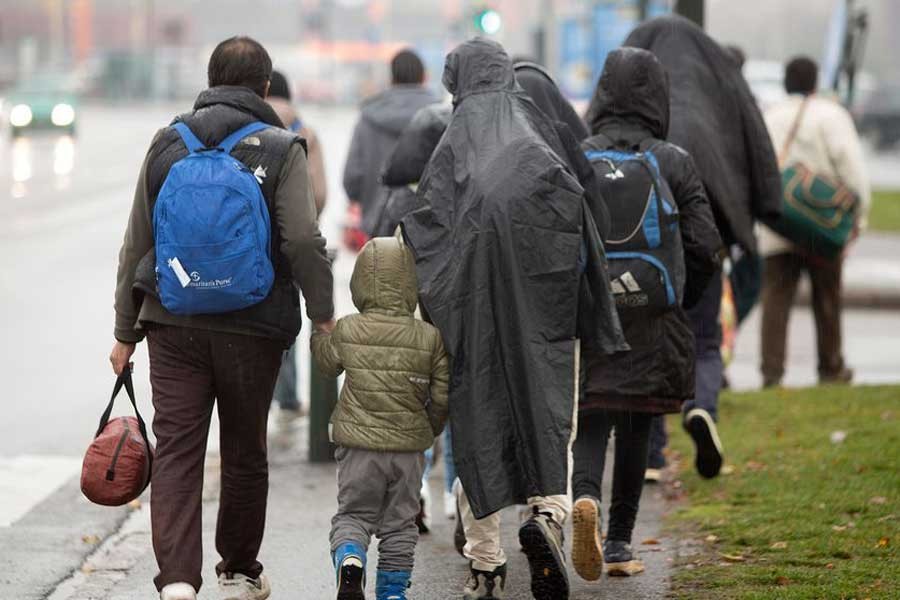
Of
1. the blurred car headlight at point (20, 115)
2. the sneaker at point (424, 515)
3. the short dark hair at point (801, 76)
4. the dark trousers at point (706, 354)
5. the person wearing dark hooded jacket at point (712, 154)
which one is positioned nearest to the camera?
the sneaker at point (424, 515)

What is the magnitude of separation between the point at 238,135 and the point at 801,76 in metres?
5.80

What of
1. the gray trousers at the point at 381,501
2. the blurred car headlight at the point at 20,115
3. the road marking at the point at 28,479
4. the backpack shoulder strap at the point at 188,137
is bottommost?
the blurred car headlight at the point at 20,115

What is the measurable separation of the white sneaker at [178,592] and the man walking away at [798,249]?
19.7 ft

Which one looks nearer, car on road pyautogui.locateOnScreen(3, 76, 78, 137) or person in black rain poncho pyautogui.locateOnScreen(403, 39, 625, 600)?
person in black rain poncho pyautogui.locateOnScreen(403, 39, 625, 600)

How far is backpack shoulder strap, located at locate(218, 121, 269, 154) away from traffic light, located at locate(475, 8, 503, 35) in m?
17.8

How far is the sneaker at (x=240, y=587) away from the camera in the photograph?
5426mm

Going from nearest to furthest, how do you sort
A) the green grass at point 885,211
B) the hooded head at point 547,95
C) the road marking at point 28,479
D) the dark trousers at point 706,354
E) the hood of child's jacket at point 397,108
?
the hooded head at point 547,95 < the road marking at point 28,479 < the dark trousers at point 706,354 < the hood of child's jacket at point 397,108 < the green grass at point 885,211

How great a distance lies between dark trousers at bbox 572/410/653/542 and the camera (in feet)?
19.7

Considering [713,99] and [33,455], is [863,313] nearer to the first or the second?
[713,99]

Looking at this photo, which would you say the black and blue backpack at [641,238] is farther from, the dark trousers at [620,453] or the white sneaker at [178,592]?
the white sneaker at [178,592]

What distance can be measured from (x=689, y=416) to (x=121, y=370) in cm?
298

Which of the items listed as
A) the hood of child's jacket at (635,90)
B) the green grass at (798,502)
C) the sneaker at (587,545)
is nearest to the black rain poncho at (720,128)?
the green grass at (798,502)

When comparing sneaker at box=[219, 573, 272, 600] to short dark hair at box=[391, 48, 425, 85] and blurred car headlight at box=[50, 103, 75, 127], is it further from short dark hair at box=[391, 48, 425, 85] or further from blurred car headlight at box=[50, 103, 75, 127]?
blurred car headlight at box=[50, 103, 75, 127]

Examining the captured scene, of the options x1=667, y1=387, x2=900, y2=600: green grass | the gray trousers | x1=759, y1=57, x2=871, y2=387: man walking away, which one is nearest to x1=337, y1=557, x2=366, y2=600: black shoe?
the gray trousers
